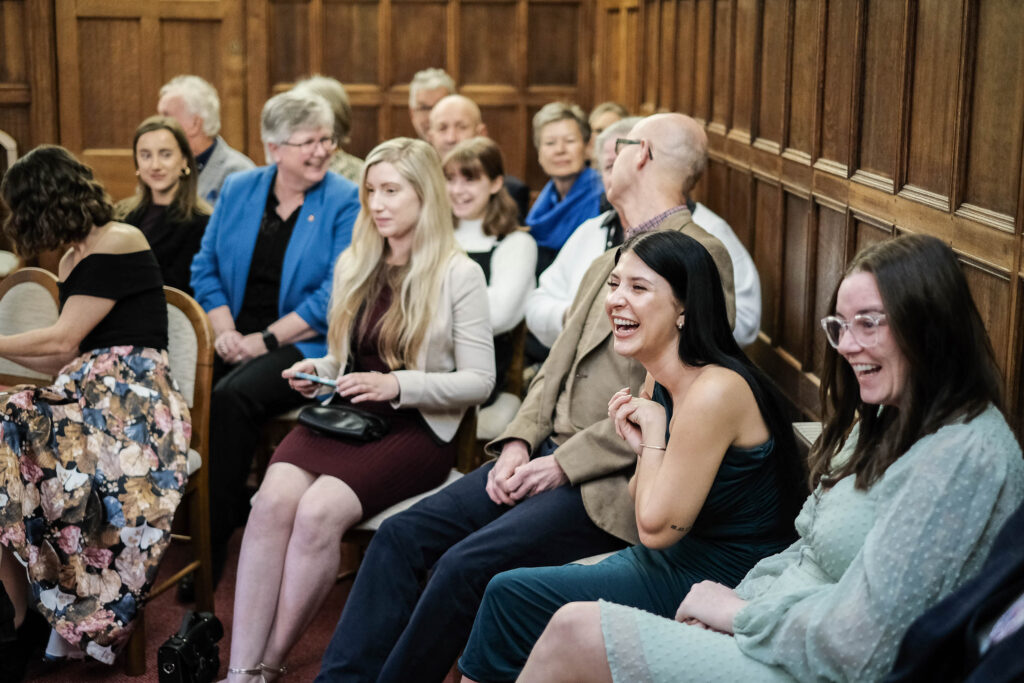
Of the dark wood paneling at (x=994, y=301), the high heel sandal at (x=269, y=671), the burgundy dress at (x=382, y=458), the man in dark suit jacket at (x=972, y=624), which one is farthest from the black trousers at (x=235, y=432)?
the man in dark suit jacket at (x=972, y=624)

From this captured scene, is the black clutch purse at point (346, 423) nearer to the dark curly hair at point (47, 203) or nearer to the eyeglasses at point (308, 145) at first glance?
the dark curly hair at point (47, 203)

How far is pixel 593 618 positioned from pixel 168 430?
5.13 ft

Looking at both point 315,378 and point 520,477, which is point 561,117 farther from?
point 520,477

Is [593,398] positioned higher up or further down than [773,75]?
further down

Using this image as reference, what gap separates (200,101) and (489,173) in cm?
180

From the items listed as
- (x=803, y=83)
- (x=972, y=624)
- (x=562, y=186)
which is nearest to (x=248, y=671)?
(x=972, y=624)

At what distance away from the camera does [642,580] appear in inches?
87.0

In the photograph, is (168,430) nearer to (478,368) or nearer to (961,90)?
(478,368)

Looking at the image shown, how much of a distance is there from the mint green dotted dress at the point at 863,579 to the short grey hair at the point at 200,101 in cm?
369

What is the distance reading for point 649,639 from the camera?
72.1 inches

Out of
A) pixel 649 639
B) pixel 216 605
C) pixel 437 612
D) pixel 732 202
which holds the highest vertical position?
pixel 732 202

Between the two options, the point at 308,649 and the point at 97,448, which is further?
the point at 308,649

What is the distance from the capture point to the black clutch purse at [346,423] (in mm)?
2920

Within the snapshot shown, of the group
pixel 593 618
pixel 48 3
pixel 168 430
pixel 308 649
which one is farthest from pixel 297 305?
pixel 48 3
